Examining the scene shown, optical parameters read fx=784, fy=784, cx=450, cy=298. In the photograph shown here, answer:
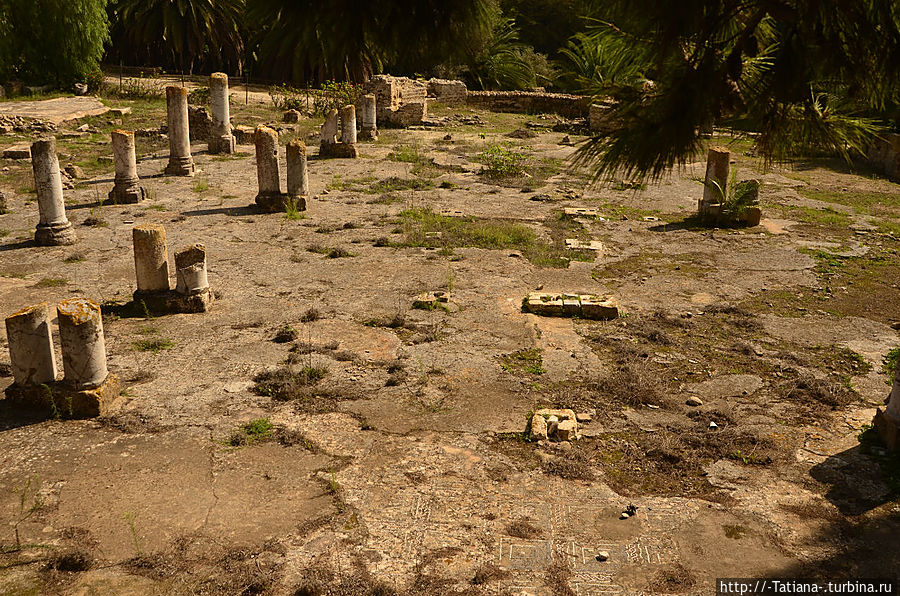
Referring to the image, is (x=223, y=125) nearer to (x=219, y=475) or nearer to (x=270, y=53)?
(x=270, y=53)

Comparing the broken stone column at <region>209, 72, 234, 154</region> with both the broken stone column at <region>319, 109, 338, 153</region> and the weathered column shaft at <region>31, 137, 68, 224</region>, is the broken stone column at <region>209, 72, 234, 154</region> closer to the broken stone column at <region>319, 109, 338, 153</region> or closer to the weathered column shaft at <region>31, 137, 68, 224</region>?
the broken stone column at <region>319, 109, 338, 153</region>

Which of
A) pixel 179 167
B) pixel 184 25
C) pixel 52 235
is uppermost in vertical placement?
pixel 184 25

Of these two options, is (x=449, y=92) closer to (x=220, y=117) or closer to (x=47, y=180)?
(x=220, y=117)

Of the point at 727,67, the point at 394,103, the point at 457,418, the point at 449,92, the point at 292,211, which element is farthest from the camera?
the point at 449,92

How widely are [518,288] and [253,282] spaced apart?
349cm

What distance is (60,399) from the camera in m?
6.70

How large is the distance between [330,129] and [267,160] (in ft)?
17.7

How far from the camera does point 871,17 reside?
12.0 feet

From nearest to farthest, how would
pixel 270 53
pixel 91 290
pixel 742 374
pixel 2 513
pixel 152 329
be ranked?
1. pixel 2 513
2. pixel 742 374
3. pixel 152 329
4. pixel 91 290
5. pixel 270 53

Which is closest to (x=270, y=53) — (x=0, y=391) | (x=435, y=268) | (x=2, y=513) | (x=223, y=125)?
(x=223, y=125)

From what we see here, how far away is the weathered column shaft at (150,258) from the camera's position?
9133 millimetres

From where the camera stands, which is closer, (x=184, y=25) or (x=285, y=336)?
(x=285, y=336)

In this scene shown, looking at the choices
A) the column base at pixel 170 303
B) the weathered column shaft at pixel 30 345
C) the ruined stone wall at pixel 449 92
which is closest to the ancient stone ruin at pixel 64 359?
the weathered column shaft at pixel 30 345

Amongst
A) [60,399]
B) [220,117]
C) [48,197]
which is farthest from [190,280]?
[220,117]
